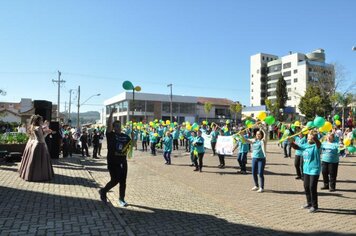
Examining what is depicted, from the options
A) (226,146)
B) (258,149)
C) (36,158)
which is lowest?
(36,158)

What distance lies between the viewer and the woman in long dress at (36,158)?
9656 millimetres

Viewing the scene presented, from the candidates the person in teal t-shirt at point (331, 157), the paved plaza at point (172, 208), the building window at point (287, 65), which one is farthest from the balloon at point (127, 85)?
the building window at point (287, 65)

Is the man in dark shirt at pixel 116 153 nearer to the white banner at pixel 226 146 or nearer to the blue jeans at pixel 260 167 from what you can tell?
the blue jeans at pixel 260 167

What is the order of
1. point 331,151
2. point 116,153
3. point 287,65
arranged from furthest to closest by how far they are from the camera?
1. point 287,65
2. point 331,151
3. point 116,153

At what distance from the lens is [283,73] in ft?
300

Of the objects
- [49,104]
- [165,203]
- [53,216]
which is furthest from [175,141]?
[53,216]

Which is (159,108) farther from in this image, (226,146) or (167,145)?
(226,146)

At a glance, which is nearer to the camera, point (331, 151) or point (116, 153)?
point (116, 153)

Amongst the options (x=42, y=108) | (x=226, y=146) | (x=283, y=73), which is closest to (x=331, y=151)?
(x=226, y=146)

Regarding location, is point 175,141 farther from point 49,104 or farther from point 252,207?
point 252,207

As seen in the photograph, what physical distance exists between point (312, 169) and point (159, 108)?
65796mm

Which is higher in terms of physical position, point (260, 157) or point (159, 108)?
point (159, 108)

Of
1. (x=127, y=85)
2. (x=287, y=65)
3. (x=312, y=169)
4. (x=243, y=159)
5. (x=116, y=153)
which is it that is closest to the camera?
(x=116, y=153)

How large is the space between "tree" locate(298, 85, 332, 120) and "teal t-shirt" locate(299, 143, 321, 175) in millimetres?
42828
